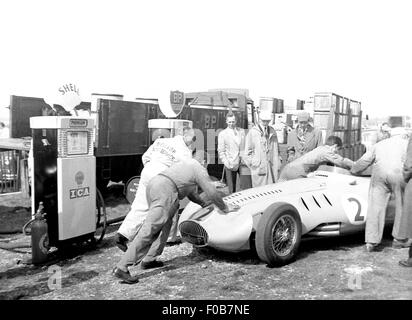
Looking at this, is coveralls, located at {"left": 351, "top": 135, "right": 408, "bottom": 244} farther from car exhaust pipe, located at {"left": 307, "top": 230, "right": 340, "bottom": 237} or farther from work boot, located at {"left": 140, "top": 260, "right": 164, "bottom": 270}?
work boot, located at {"left": 140, "top": 260, "right": 164, "bottom": 270}

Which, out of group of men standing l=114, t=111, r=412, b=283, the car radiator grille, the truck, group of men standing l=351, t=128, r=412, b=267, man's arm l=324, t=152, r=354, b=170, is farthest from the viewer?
the truck

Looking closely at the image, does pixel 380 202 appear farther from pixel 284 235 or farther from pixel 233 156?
pixel 233 156

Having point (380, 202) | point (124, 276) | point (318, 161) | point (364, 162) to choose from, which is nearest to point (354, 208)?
point (380, 202)

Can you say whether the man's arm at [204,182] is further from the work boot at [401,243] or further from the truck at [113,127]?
the truck at [113,127]

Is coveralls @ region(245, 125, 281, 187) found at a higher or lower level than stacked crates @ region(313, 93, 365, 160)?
lower

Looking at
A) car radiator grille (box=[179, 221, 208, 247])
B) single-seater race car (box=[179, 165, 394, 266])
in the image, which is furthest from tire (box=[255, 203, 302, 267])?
car radiator grille (box=[179, 221, 208, 247])

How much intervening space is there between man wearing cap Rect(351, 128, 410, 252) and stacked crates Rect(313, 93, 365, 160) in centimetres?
593

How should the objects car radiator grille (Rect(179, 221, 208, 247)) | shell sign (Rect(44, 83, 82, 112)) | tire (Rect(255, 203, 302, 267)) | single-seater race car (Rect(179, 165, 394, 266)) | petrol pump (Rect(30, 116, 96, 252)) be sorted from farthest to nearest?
shell sign (Rect(44, 83, 82, 112))
petrol pump (Rect(30, 116, 96, 252))
car radiator grille (Rect(179, 221, 208, 247))
single-seater race car (Rect(179, 165, 394, 266))
tire (Rect(255, 203, 302, 267))

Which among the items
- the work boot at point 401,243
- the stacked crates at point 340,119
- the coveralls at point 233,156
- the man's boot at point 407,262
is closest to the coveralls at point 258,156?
the coveralls at point 233,156

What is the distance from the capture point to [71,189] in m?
5.70

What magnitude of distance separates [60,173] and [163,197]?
4.86ft

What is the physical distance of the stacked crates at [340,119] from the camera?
1190cm

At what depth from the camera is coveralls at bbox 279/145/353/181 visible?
258 inches

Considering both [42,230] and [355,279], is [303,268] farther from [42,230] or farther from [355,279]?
[42,230]
